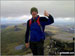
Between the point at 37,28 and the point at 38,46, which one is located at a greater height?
the point at 37,28

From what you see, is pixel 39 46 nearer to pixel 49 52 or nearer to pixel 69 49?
pixel 49 52

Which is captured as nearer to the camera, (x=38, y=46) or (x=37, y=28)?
(x=37, y=28)

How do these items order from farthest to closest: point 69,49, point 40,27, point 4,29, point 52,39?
1. point 4,29
2. point 52,39
3. point 69,49
4. point 40,27

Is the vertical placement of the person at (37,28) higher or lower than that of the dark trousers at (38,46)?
higher

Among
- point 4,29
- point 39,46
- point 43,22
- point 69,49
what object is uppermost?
point 43,22

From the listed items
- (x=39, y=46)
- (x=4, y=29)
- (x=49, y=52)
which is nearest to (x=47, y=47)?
(x=49, y=52)

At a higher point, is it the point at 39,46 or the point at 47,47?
the point at 39,46

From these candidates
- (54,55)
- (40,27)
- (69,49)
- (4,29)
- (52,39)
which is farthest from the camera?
(4,29)

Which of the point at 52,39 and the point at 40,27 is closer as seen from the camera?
the point at 40,27

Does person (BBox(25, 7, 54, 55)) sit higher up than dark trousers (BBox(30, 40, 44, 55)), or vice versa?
person (BBox(25, 7, 54, 55))
